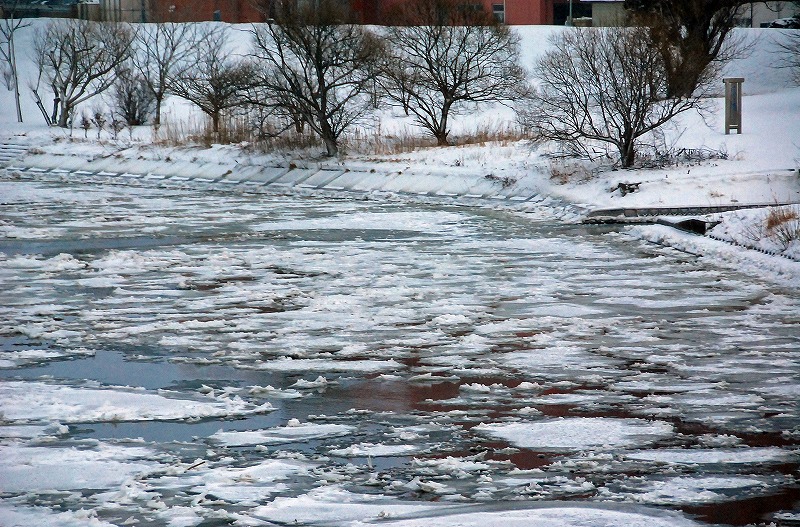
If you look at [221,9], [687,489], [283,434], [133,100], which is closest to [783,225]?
[687,489]

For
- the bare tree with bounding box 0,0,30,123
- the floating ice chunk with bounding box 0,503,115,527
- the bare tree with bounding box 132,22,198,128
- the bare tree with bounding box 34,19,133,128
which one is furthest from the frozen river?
the bare tree with bounding box 0,0,30,123

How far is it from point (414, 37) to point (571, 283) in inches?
837

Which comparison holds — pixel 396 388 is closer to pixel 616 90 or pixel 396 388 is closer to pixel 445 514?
pixel 445 514

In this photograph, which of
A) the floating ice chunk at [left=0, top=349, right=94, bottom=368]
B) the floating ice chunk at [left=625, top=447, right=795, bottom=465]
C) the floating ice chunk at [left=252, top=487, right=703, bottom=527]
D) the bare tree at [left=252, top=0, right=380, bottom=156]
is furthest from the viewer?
the bare tree at [left=252, top=0, right=380, bottom=156]

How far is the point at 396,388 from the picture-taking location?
8.85 meters

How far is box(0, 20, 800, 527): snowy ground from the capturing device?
249 inches

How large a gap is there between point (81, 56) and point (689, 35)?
25.9 metres

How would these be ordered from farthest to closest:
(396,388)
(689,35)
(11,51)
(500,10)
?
(500,10), (11,51), (689,35), (396,388)

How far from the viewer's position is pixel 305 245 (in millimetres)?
17734

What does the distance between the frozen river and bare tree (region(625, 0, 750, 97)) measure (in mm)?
9238

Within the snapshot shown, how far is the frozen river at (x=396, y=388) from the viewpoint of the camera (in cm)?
629

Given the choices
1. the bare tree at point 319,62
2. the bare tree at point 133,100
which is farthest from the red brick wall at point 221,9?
the bare tree at point 319,62

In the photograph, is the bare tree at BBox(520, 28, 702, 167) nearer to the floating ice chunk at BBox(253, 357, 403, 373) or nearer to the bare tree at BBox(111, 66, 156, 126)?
the floating ice chunk at BBox(253, 357, 403, 373)

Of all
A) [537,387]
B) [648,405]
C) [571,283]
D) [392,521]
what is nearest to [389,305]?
[571,283]
